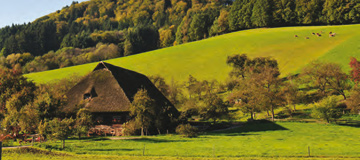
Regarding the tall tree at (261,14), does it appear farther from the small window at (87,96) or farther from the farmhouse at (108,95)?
the small window at (87,96)

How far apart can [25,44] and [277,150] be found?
14348 centimetres

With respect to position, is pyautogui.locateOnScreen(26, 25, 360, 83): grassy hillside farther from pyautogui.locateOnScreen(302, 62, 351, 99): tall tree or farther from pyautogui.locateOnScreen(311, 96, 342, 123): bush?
pyautogui.locateOnScreen(311, 96, 342, 123): bush

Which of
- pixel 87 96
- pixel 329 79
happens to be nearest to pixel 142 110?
pixel 87 96

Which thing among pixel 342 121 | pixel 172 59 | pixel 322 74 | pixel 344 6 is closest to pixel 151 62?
pixel 172 59

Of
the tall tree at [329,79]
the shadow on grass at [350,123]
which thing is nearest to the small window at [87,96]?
the shadow on grass at [350,123]

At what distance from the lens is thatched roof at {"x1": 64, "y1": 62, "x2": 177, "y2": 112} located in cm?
3518

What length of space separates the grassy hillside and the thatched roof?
101 ft

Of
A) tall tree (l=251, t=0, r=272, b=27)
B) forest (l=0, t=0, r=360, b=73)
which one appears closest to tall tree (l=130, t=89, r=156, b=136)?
forest (l=0, t=0, r=360, b=73)

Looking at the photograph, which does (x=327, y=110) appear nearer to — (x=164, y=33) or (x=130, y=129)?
(x=130, y=129)

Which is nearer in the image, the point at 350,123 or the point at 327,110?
the point at 350,123

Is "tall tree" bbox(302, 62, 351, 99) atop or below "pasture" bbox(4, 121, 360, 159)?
atop

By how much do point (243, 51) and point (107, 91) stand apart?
178ft

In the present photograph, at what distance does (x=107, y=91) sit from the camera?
Answer: 37.3 metres

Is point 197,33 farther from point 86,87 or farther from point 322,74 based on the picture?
point 86,87
